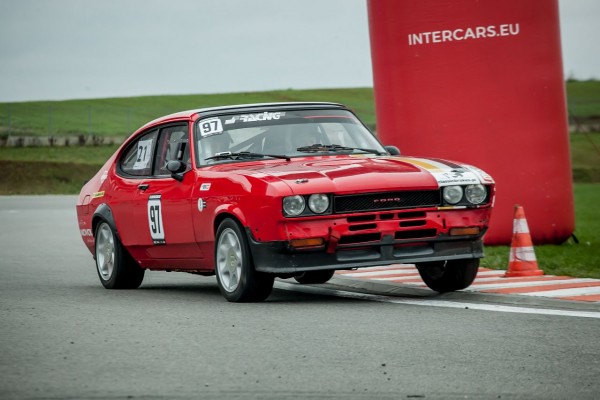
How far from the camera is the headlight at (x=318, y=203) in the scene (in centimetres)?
1005

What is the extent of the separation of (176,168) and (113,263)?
1888mm

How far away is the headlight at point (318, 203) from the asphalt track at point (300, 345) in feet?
2.57

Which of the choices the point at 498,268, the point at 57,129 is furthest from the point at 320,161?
the point at 57,129

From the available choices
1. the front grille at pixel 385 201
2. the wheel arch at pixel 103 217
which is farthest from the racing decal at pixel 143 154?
the front grille at pixel 385 201

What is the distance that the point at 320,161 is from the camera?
11.0 m

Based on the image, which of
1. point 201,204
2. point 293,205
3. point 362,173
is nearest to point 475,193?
point 362,173

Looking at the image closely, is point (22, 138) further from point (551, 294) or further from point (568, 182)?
point (551, 294)

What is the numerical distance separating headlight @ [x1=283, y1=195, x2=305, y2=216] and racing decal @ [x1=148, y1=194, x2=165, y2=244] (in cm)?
208

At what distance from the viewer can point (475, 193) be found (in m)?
10.7

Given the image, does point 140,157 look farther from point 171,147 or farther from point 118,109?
point 118,109

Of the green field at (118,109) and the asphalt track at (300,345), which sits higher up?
the green field at (118,109)

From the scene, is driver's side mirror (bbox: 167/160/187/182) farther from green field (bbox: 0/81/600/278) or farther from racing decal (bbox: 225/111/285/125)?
green field (bbox: 0/81/600/278)

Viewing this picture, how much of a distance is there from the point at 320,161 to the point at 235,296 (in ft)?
4.44

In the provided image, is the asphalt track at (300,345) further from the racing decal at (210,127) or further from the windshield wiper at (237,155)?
the racing decal at (210,127)
